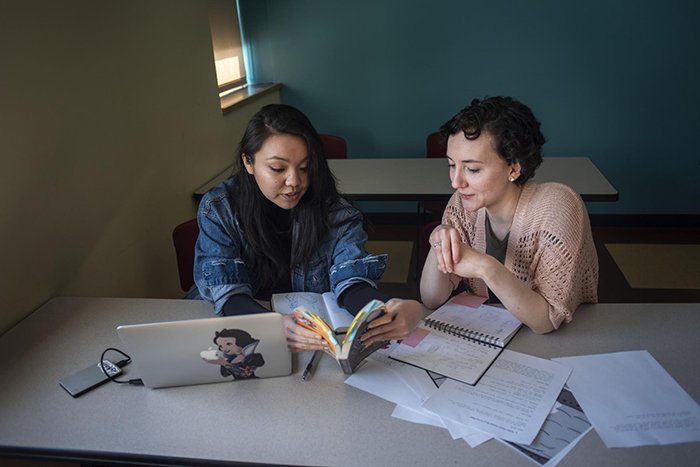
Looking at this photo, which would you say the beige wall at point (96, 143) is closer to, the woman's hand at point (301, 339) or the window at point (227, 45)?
the window at point (227, 45)

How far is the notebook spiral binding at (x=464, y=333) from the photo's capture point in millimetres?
1221

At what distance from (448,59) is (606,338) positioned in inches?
112

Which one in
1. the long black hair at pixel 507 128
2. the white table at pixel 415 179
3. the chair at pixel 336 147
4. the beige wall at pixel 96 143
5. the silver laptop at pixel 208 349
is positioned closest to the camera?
the silver laptop at pixel 208 349

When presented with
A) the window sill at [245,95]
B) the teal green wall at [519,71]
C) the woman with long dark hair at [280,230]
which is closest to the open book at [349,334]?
the woman with long dark hair at [280,230]

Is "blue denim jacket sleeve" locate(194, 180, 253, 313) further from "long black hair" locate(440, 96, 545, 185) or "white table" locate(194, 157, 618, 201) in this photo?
"white table" locate(194, 157, 618, 201)

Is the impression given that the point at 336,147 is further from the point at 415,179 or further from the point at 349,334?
the point at 349,334

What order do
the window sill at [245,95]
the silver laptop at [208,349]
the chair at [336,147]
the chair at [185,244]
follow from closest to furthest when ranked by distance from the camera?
the silver laptop at [208,349], the chair at [185,244], the window sill at [245,95], the chair at [336,147]

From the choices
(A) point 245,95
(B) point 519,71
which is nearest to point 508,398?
(A) point 245,95

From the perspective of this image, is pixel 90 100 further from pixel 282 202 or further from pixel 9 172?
pixel 282 202

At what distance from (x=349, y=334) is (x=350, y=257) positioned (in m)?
0.48

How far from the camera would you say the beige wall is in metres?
1.43

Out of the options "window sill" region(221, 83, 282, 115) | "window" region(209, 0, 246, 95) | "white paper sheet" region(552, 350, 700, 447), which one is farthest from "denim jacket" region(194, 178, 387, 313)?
"window" region(209, 0, 246, 95)

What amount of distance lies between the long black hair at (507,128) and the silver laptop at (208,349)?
76 cm

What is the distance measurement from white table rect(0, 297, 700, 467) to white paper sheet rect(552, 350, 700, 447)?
28 millimetres
